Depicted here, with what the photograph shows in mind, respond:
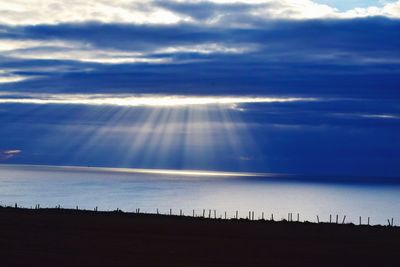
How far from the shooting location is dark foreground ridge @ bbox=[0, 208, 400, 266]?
46375mm

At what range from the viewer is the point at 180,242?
5728 centimetres

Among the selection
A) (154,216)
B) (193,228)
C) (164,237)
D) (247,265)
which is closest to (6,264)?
(247,265)

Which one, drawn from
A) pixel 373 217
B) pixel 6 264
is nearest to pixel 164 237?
pixel 6 264

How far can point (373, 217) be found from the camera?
Answer: 624 ft

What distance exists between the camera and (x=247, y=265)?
44.9 metres

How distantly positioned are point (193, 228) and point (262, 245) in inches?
568

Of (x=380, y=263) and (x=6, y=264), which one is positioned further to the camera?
(x=380, y=263)

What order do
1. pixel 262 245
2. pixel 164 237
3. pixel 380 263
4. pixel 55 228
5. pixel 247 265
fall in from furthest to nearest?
1. pixel 55 228
2. pixel 164 237
3. pixel 262 245
4. pixel 380 263
5. pixel 247 265

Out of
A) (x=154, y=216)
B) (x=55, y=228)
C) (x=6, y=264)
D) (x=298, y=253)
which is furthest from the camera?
(x=154, y=216)

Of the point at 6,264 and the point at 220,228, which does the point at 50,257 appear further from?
the point at 220,228

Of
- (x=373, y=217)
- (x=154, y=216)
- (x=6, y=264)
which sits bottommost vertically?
(x=6, y=264)

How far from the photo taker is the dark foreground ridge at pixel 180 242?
46375 mm

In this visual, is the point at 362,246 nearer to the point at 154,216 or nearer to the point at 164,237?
the point at 164,237

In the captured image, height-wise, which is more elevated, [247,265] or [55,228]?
[55,228]
